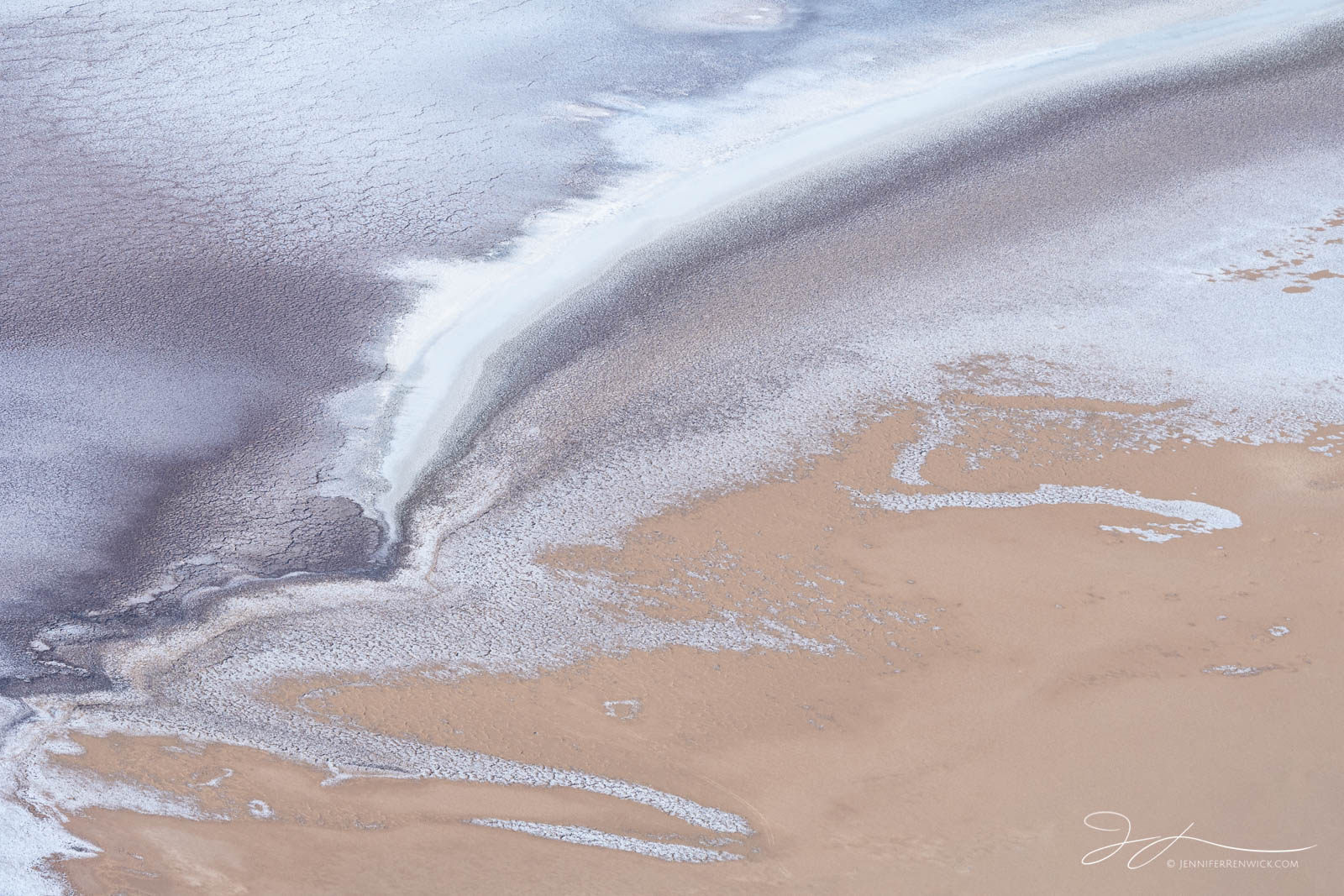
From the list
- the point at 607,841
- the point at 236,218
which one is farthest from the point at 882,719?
the point at 236,218

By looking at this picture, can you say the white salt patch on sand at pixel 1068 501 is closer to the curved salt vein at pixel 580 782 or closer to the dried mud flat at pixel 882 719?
the dried mud flat at pixel 882 719

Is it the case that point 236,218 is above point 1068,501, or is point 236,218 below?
above

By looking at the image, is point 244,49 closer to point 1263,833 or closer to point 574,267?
point 574,267

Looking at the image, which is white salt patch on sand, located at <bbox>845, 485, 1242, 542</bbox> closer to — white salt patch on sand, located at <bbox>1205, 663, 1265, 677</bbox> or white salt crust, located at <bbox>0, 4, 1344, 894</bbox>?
white salt crust, located at <bbox>0, 4, 1344, 894</bbox>

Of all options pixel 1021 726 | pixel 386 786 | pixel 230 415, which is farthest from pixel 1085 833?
pixel 230 415

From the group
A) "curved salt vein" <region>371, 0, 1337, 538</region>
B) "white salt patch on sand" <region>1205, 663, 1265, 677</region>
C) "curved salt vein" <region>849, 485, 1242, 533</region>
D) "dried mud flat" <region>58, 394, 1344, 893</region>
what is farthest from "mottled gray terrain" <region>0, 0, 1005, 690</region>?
"white salt patch on sand" <region>1205, 663, 1265, 677</region>

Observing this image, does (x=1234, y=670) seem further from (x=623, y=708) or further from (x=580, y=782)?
(x=580, y=782)

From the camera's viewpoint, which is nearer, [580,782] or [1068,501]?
[580,782]
